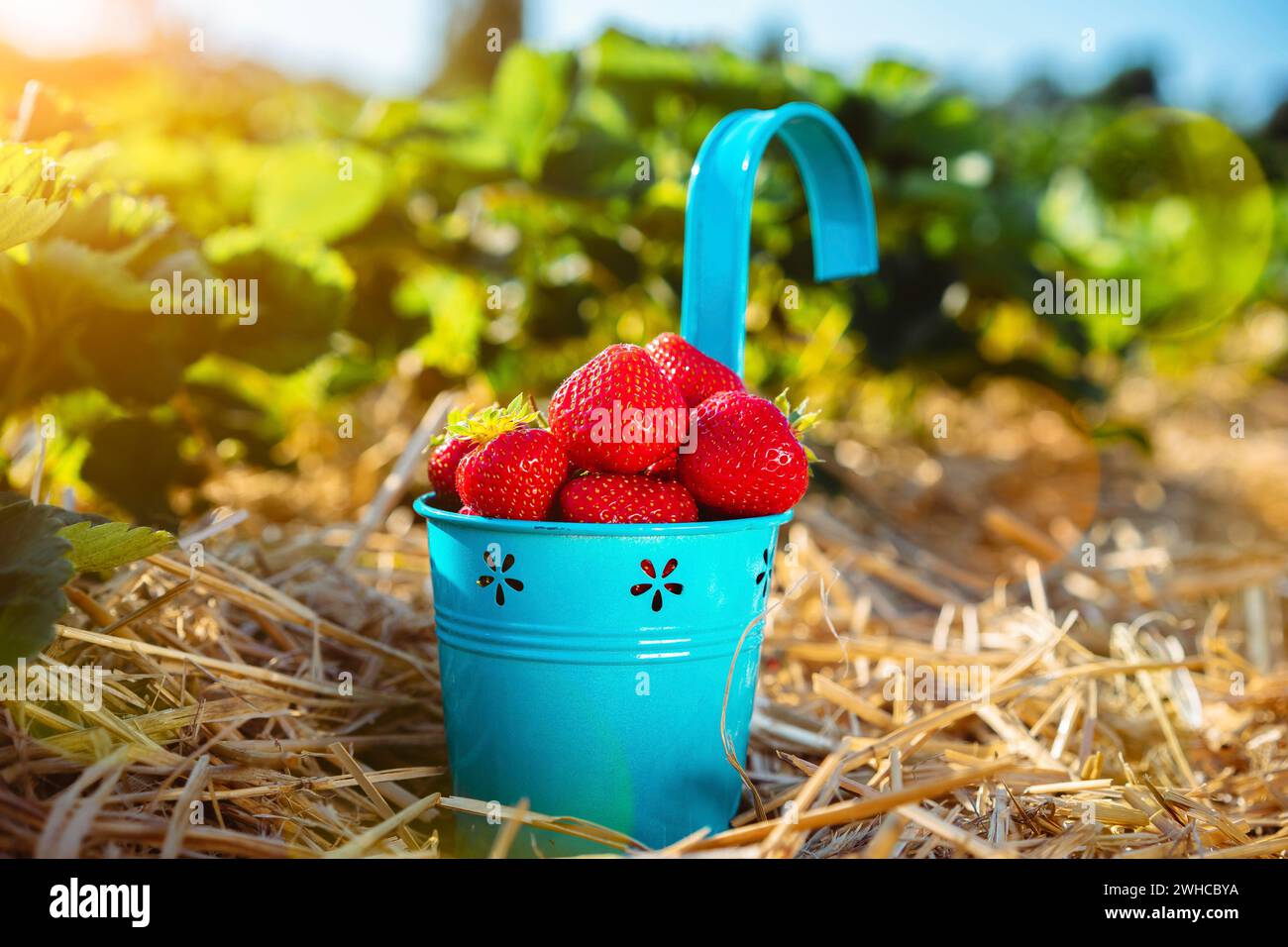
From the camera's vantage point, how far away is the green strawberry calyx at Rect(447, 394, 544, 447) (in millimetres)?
1271

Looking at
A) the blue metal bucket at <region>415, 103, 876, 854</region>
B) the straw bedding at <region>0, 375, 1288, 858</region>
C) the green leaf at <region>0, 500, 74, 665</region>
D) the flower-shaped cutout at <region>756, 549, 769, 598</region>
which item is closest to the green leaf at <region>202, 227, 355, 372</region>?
the straw bedding at <region>0, 375, 1288, 858</region>

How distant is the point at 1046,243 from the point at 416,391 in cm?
175

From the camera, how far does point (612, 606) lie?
123cm

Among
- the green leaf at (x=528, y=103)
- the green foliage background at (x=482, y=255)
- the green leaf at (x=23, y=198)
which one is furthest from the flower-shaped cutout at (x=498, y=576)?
the green leaf at (x=528, y=103)

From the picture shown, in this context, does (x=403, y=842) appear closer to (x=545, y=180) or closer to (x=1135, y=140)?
(x=545, y=180)

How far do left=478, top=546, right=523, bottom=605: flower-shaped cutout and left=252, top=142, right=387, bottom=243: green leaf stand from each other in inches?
57.9

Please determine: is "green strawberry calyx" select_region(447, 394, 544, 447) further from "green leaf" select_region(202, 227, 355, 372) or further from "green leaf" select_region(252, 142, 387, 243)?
"green leaf" select_region(252, 142, 387, 243)

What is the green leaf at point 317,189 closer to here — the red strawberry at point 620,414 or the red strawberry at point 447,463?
the red strawberry at point 447,463

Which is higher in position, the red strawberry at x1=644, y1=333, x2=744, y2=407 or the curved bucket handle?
the curved bucket handle

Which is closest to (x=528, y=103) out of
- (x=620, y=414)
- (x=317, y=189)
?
(x=317, y=189)

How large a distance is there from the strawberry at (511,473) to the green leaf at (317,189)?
1414 mm

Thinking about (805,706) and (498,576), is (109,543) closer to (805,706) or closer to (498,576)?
(498,576)

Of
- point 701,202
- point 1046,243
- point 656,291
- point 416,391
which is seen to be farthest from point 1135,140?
point 701,202

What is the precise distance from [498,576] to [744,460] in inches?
11.4
